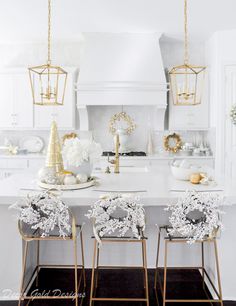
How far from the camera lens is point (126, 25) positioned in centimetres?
482

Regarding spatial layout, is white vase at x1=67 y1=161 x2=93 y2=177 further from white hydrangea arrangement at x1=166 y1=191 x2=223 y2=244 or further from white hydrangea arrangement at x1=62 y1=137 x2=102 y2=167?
white hydrangea arrangement at x1=166 y1=191 x2=223 y2=244

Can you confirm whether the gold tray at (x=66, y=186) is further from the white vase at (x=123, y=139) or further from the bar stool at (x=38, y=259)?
the white vase at (x=123, y=139)

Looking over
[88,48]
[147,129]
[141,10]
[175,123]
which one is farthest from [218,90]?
[88,48]

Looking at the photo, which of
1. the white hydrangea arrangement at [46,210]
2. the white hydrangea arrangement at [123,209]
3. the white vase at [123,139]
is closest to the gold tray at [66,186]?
the white hydrangea arrangement at [46,210]

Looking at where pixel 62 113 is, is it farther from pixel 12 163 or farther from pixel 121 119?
pixel 12 163

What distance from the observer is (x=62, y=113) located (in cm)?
546

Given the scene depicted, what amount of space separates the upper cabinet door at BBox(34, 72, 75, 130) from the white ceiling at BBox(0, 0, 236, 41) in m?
0.84

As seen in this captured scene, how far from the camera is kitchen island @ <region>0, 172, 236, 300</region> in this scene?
245cm

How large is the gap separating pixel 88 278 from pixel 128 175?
1063 mm

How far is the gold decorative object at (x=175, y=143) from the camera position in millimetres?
5625

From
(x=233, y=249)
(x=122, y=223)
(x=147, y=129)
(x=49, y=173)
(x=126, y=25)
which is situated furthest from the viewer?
(x=147, y=129)

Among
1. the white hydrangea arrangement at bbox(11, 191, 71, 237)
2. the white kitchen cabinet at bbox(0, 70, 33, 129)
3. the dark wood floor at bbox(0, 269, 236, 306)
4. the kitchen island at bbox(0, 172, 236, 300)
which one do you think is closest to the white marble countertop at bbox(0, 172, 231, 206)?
the kitchen island at bbox(0, 172, 236, 300)

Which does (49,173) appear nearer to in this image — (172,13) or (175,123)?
(172,13)

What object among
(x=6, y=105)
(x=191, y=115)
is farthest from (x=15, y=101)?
(x=191, y=115)
